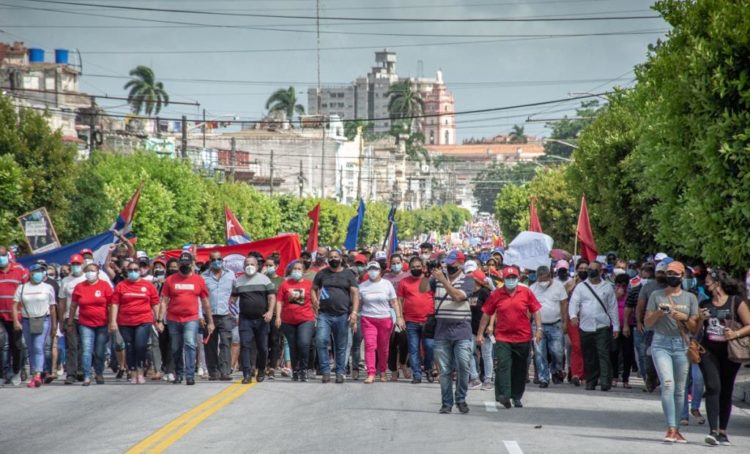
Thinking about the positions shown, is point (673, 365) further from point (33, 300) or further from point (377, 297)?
point (33, 300)

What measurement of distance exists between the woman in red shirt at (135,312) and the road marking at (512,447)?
318 inches

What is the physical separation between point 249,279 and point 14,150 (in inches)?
960

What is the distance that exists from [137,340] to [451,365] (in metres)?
5.53

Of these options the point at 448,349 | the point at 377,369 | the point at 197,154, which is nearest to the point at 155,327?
the point at 377,369

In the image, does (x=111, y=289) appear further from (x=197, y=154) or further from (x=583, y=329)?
(x=197, y=154)

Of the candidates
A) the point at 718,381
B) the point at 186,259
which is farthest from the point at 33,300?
the point at 718,381

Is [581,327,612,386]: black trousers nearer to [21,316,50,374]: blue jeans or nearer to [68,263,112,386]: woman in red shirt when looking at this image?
[68,263,112,386]: woman in red shirt

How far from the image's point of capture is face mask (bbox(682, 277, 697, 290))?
20.2m

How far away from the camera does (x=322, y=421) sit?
15.3 meters

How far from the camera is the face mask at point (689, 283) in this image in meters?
20.2

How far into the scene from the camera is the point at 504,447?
1339 cm

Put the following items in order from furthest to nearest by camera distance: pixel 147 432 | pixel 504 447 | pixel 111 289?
pixel 111 289
pixel 147 432
pixel 504 447

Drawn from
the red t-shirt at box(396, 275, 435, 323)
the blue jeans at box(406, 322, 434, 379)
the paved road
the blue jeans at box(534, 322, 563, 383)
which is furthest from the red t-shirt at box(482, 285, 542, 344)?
the blue jeans at box(534, 322, 563, 383)

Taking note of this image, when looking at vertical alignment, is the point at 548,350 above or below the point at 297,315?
below
